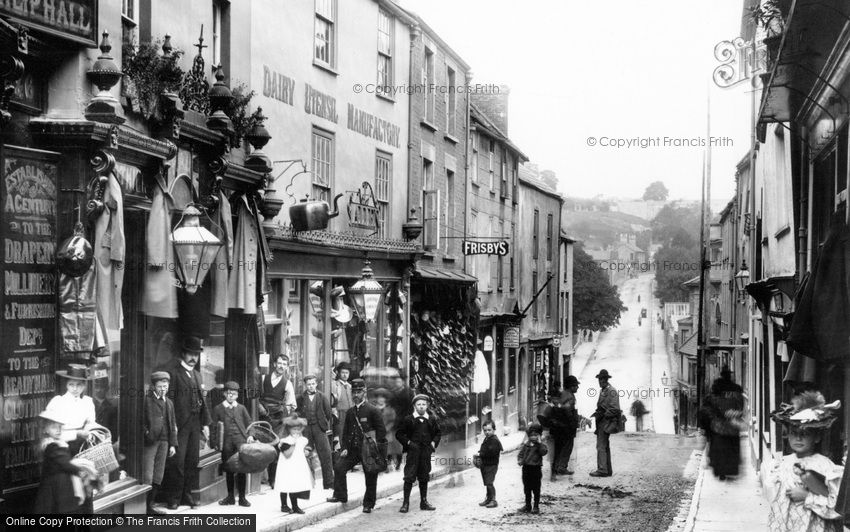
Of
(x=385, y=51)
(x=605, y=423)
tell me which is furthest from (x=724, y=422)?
(x=385, y=51)

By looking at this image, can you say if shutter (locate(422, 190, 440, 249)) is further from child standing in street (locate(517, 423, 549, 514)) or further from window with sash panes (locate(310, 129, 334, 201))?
child standing in street (locate(517, 423, 549, 514))

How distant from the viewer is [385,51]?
855 inches

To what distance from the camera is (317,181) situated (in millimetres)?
18078

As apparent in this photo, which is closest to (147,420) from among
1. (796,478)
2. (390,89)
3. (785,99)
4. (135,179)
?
(135,179)

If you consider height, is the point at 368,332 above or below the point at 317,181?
below

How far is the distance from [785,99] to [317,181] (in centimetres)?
879

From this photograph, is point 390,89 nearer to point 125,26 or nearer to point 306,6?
point 306,6

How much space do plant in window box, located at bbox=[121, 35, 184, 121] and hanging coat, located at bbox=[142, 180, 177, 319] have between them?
0.92 m

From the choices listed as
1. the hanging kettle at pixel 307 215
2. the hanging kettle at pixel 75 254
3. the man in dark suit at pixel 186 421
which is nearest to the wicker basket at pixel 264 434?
the man in dark suit at pixel 186 421

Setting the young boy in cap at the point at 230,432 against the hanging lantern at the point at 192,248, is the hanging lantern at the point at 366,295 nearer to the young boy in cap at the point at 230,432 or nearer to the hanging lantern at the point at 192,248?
the young boy in cap at the point at 230,432

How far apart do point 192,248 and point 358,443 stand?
3863 mm

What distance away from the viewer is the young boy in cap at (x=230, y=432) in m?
13.0

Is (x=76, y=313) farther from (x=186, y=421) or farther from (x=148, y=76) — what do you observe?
(x=186, y=421)

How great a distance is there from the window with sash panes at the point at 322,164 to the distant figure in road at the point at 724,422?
25.3 feet
